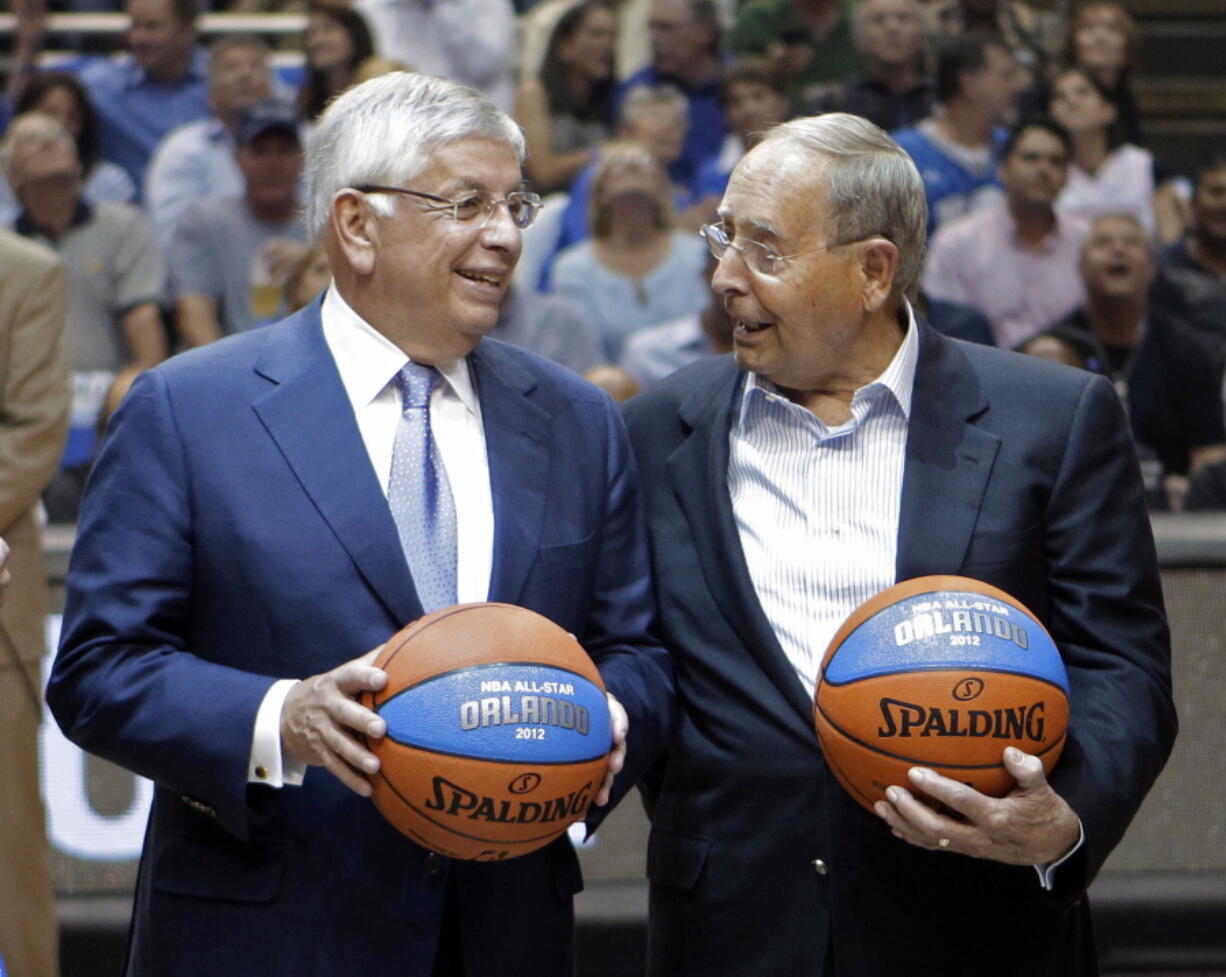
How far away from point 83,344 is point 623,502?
3.98m

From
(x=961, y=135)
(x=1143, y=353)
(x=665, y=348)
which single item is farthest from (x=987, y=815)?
(x=961, y=135)

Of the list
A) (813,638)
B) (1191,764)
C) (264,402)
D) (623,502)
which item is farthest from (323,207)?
(1191,764)

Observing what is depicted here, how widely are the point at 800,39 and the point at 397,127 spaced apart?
20.0 feet

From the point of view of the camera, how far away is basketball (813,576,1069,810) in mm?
2490

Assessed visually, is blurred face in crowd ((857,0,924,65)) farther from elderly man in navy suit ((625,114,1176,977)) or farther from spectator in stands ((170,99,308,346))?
elderly man in navy suit ((625,114,1176,977))

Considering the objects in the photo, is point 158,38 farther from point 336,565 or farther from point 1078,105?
point 336,565

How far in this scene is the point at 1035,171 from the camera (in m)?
6.93

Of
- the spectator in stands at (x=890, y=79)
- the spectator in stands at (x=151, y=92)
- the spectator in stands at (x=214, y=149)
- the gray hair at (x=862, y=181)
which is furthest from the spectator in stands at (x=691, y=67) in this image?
the gray hair at (x=862, y=181)

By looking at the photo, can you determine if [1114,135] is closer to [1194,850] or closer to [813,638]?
[1194,850]

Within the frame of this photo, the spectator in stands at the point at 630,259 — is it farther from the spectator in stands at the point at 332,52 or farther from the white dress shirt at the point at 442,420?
the white dress shirt at the point at 442,420

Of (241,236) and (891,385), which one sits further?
(241,236)

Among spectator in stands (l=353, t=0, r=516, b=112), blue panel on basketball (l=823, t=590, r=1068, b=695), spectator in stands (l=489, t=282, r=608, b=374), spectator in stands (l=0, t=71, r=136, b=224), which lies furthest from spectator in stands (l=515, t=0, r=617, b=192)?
blue panel on basketball (l=823, t=590, r=1068, b=695)

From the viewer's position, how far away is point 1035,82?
328 inches

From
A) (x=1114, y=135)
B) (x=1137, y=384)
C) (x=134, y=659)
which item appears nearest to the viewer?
(x=134, y=659)
